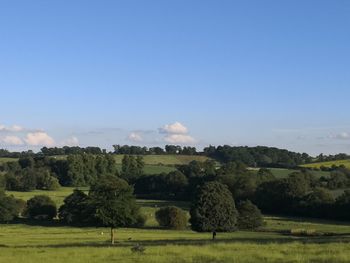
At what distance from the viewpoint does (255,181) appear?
443ft

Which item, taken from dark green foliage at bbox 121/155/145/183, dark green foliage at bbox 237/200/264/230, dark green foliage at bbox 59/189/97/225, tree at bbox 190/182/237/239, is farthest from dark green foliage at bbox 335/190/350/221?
dark green foliage at bbox 121/155/145/183

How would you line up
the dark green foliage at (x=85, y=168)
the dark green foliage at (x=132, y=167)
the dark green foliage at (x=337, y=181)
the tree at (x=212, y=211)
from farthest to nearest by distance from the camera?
1. the dark green foliage at (x=85, y=168)
2. the dark green foliage at (x=132, y=167)
3. the dark green foliage at (x=337, y=181)
4. the tree at (x=212, y=211)

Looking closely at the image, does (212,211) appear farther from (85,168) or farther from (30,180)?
(85,168)

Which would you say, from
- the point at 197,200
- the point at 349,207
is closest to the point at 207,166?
the point at 349,207

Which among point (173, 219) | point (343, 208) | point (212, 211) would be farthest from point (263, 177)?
point (212, 211)

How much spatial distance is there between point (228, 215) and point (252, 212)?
33.1 meters

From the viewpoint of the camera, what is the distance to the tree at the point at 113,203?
172 ft

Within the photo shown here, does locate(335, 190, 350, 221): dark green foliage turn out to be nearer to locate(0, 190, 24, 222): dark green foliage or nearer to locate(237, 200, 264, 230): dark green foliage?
locate(237, 200, 264, 230): dark green foliage

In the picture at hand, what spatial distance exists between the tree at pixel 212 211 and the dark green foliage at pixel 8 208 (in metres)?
62.5

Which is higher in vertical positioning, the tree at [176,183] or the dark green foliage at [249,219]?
the tree at [176,183]

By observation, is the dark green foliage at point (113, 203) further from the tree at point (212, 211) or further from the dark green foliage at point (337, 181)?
the dark green foliage at point (337, 181)

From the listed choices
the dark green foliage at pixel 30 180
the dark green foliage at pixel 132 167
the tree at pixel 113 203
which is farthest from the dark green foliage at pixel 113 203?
the dark green foliage at pixel 132 167

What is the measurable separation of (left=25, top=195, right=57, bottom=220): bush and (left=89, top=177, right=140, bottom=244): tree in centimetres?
6120

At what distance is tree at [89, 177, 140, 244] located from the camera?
5247 cm
